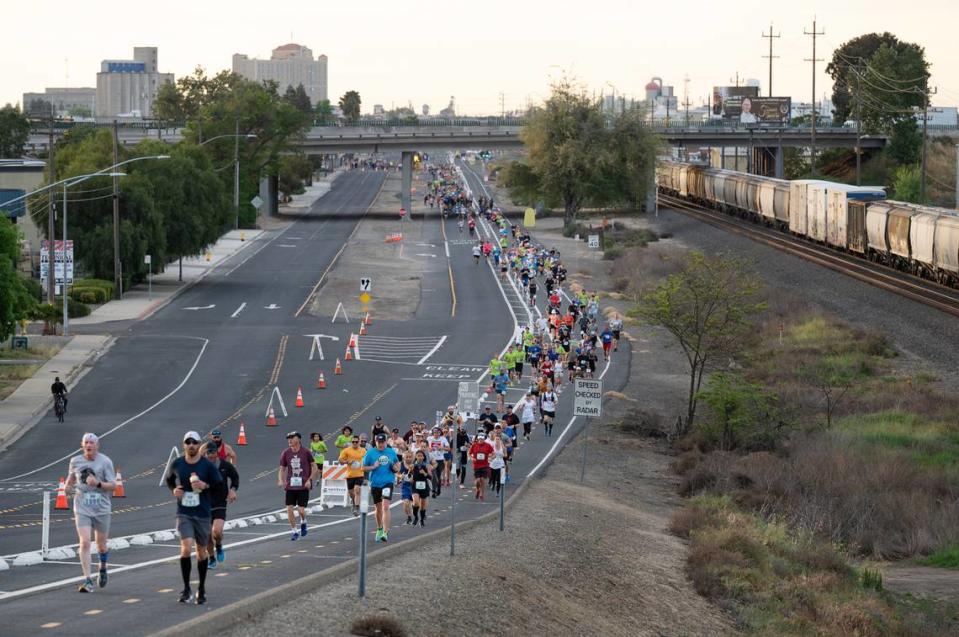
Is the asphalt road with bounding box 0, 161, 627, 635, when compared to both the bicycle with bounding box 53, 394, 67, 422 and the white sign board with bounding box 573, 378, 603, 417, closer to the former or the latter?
the bicycle with bounding box 53, 394, 67, 422

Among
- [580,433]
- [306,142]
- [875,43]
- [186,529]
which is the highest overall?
[875,43]

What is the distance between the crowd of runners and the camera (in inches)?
624

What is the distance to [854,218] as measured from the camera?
2970 inches

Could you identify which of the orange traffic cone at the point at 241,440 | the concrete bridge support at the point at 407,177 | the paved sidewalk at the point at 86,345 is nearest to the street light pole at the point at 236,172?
the paved sidewalk at the point at 86,345

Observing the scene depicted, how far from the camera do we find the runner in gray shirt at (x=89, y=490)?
16078mm

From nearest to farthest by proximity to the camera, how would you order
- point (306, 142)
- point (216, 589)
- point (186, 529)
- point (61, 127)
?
1. point (186, 529)
2. point (216, 589)
3. point (306, 142)
4. point (61, 127)

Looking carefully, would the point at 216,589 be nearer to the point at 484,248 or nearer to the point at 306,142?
the point at 484,248

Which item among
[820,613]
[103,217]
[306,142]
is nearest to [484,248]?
[103,217]

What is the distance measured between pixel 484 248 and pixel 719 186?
30559mm

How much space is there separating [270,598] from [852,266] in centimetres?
6006

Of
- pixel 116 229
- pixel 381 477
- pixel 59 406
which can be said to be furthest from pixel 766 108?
pixel 381 477

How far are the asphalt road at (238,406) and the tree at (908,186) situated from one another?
128ft

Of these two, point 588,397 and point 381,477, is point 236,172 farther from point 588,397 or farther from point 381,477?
point 381,477

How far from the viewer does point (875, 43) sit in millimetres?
185375
